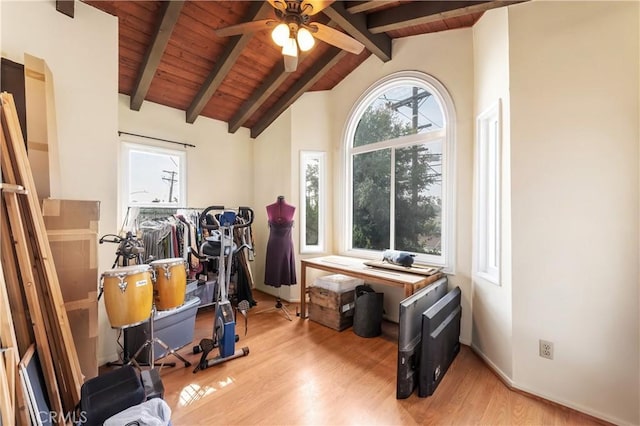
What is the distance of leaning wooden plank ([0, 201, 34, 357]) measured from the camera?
144cm

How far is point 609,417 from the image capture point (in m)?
1.76

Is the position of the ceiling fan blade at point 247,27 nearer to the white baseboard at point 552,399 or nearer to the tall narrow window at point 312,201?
the tall narrow window at point 312,201

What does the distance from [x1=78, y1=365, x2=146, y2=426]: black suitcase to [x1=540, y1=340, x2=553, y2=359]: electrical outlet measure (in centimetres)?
267

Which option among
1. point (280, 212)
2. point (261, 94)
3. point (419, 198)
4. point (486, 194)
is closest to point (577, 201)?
point (486, 194)

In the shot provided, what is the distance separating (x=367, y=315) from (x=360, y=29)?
3.12m

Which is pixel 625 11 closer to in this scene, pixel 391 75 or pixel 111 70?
pixel 391 75

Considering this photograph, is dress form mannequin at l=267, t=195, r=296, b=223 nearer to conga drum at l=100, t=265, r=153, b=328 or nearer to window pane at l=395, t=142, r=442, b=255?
window pane at l=395, t=142, r=442, b=255

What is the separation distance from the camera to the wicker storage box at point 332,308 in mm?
3115

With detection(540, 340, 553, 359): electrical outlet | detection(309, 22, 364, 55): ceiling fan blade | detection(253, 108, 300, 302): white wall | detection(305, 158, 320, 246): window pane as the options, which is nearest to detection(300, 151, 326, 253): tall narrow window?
detection(305, 158, 320, 246): window pane

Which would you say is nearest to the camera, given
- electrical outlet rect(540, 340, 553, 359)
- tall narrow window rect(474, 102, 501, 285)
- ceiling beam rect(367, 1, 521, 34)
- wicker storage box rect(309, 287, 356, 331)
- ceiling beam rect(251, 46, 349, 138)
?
electrical outlet rect(540, 340, 553, 359)

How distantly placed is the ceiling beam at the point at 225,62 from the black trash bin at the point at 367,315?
3.02 meters

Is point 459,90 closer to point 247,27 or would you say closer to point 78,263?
point 247,27

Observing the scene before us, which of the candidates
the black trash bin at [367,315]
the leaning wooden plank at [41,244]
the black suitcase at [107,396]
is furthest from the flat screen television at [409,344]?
the leaning wooden plank at [41,244]

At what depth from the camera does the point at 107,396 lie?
1360mm
